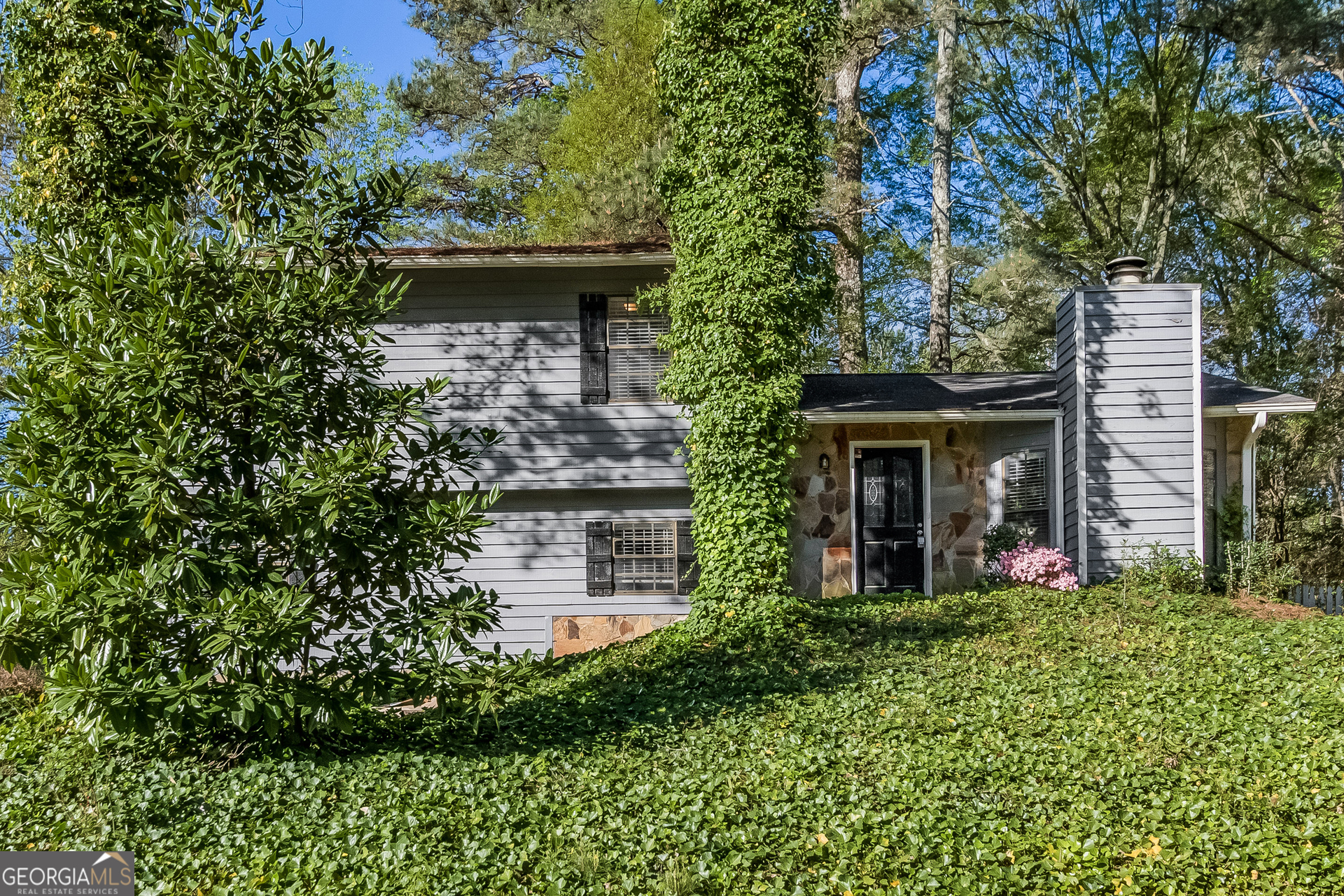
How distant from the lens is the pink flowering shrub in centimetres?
915

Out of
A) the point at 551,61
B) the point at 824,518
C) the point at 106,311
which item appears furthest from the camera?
the point at 551,61

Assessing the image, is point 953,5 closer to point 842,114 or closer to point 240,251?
point 842,114

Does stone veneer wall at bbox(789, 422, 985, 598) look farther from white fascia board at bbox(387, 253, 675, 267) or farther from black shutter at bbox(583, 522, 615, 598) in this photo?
white fascia board at bbox(387, 253, 675, 267)

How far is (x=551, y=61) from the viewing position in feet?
66.4

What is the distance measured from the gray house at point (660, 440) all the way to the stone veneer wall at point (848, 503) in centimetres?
3

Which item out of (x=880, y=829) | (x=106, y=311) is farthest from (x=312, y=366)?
(x=880, y=829)

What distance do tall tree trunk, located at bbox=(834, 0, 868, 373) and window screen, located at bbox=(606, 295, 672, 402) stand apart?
666 cm

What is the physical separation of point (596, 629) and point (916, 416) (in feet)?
15.1

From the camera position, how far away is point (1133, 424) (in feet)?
31.3

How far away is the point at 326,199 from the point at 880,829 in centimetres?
493

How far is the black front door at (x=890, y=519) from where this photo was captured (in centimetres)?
1053

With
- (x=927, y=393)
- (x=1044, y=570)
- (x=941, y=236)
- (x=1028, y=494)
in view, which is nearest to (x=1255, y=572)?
(x=1044, y=570)

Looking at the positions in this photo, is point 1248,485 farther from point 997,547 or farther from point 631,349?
A: point 631,349

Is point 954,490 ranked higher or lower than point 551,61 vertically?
lower
